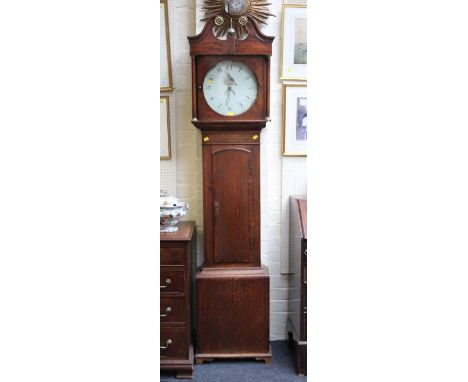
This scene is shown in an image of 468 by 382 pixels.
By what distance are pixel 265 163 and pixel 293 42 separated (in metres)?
0.69

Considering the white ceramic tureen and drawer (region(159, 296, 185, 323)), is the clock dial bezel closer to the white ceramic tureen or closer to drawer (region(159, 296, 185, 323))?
the white ceramic tureen

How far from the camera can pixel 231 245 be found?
1.96 metres

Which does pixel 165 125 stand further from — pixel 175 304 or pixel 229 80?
pixel 175 304

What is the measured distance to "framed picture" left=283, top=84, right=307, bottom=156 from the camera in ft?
7.01

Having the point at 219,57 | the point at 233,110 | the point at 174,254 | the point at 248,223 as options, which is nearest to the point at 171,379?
the point at 174,254

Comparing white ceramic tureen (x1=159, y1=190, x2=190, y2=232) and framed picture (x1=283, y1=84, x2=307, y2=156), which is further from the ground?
framed picture (x1=283, y1=84, x2=307, y2=156)

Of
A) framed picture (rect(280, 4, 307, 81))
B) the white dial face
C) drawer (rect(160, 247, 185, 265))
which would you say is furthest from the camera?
framed picture (rect(280, 4, 307, 81))

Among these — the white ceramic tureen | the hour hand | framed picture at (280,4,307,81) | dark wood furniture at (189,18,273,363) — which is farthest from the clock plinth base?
framed picture at (280,4,307,81)

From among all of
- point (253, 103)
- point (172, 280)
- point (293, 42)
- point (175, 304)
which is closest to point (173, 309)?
point (175, 304)

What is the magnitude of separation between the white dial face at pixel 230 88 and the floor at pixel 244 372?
1.27 metres

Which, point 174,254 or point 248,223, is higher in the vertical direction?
point 248,223
